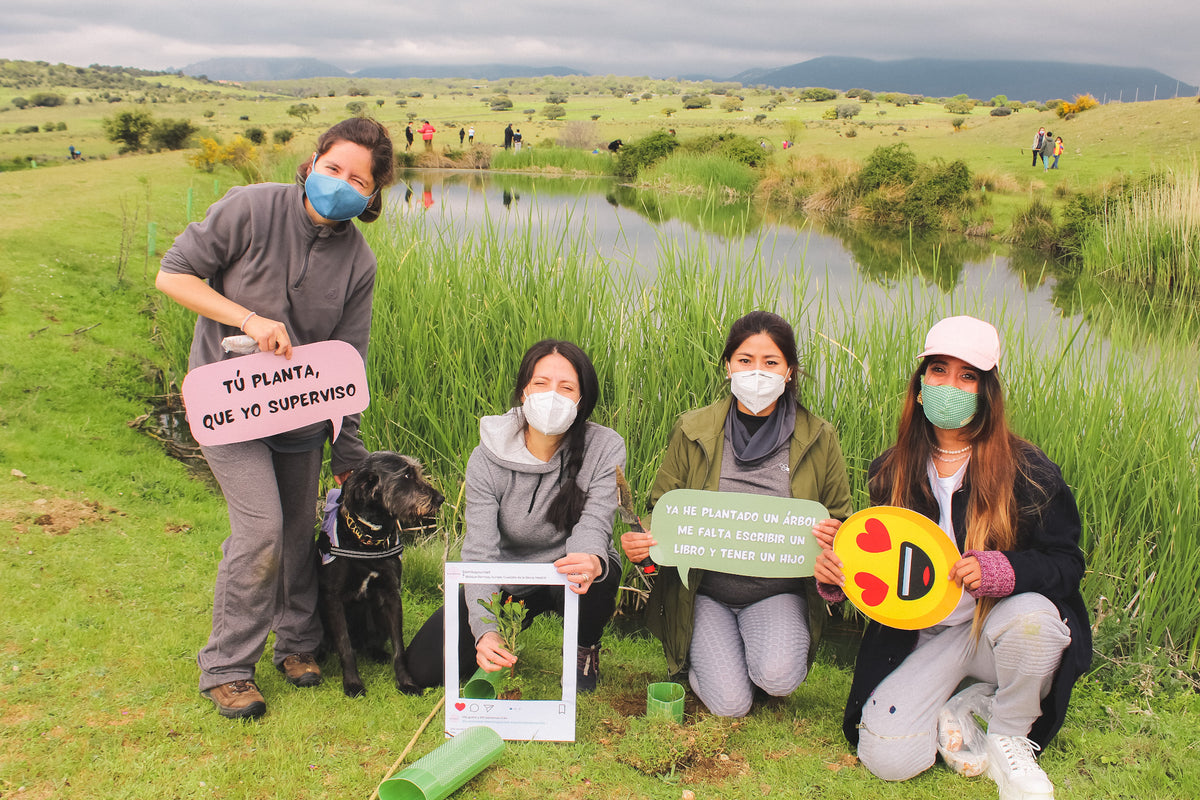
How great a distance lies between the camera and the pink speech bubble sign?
242 centimetres

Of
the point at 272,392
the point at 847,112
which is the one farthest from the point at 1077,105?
the point at 272,392

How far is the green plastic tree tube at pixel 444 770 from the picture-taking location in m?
2.21

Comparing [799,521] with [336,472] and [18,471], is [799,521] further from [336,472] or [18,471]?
[18,471]

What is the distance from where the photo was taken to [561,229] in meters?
5.09

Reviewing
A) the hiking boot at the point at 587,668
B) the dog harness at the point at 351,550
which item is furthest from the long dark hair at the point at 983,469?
the dog harness at the point at 351,550

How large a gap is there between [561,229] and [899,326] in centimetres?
226

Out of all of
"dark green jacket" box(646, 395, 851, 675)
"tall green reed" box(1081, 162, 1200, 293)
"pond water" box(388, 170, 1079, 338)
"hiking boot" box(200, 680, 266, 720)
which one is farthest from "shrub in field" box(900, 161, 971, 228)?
"hiking boot" box(200, 680, 266, 720)

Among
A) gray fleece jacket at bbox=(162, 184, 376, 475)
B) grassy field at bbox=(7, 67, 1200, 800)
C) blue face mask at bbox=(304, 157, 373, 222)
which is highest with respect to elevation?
blue face mask at bbox=(304, 157, 373, 222)

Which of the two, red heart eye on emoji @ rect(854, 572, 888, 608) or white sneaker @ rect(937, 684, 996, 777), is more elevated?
red heart eye on emoji @ rect(854, 572, 888, 608)

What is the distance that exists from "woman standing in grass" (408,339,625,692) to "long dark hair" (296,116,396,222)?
76cm

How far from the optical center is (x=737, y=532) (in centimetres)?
265

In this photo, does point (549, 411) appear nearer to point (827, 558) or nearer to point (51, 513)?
point (827, 558)

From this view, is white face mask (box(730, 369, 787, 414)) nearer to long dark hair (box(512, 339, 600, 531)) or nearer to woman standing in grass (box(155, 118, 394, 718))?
long dark hair (box(512, 339, 600, 531))

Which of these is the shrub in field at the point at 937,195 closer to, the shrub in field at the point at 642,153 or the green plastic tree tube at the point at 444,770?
the shrub in field at the point at 642,153
